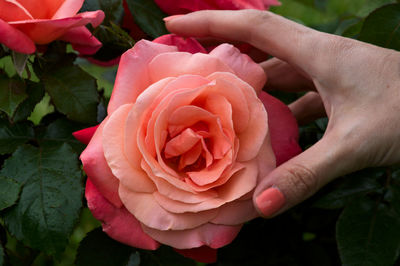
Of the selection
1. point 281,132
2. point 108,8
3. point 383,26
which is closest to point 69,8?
point 108,8

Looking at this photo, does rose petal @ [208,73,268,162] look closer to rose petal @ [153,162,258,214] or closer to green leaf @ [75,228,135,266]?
rose petal @ [153,162,258,214]

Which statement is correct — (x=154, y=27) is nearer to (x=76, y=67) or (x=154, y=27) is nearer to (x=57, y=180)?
(x=76, y=67)

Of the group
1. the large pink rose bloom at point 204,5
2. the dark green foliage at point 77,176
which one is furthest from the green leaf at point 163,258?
the large pink rose bloom at point 204,5

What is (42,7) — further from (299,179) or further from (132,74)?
(299,179)

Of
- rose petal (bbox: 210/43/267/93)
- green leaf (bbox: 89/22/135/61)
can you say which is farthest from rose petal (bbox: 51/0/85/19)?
rose petal (bbox: 210/43/267/93)

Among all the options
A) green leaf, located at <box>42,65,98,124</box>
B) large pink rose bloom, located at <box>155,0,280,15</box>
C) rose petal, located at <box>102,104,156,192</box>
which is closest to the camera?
rose petal, located at <box>102,104,156,192</box>

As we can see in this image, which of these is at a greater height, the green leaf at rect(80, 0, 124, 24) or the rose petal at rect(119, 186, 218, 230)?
the green leaf at rect(80, 0, 124, 24)

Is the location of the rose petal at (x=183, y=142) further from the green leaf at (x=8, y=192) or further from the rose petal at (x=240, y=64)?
the green leaf at (x=8, y=192)
